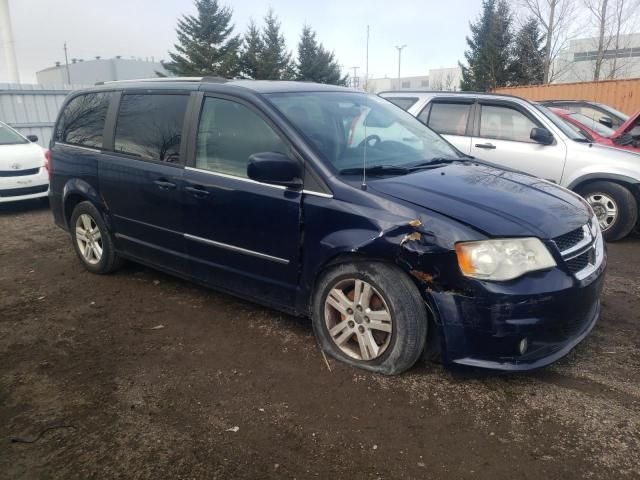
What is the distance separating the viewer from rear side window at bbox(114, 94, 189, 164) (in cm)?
393

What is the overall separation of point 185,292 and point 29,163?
5368 mm

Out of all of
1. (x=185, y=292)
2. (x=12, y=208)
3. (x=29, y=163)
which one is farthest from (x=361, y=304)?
(x=12, y=208)

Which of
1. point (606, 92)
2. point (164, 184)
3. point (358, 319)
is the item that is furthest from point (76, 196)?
point (606, 92)

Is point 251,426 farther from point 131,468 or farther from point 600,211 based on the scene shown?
point 600,211

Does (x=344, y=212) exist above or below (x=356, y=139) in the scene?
below

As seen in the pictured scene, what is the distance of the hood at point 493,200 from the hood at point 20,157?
282 inches

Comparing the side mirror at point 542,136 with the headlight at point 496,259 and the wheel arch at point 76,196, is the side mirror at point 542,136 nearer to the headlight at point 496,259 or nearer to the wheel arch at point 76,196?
the headlight at point 496,259

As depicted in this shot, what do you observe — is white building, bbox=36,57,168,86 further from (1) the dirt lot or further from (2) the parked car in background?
(1) the dirt lot

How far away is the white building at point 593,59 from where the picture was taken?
2577 centimetres

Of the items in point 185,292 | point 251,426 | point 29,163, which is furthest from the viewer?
point 29,163

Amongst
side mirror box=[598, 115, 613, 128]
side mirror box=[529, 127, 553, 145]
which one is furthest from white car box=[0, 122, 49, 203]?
side mirror box=[598, 115, 613, 128]

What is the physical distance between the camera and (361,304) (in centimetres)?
303

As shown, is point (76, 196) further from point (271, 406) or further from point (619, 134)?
point (619, 134)

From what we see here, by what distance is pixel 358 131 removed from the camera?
364cm
